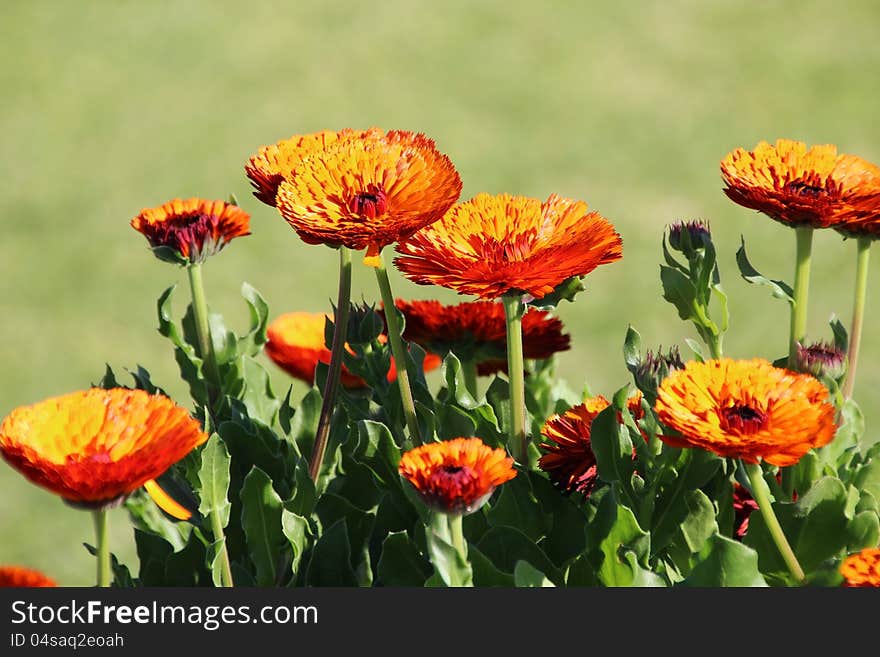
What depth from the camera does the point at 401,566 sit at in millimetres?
981

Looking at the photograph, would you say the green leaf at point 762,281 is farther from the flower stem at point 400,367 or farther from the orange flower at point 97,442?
the orange flower at point 97,442

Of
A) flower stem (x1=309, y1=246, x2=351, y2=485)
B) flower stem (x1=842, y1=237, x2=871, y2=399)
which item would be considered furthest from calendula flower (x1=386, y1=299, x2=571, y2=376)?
flower stem (x1=842, y1=237, x2=871, y2=399)

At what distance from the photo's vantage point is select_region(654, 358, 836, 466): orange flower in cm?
84

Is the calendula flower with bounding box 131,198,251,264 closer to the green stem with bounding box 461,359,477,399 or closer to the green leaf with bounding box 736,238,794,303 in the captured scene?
the green stem with bounding box 461,359,477,399

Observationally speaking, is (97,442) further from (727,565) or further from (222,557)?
(727,565)

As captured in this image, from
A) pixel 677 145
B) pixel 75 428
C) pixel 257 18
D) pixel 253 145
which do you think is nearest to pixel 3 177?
pixel 253 145

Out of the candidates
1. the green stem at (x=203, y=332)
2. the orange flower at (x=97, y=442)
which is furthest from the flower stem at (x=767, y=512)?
the green stem at (x=203, y=332)

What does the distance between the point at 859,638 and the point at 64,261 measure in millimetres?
4281

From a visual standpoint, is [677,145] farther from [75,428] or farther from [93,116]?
[75,428]

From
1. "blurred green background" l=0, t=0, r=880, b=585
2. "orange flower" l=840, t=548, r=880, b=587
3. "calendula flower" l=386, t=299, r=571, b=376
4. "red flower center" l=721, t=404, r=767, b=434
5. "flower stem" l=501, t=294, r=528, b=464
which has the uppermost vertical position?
"blurred green background" l=0, t=0, r=880, b=585

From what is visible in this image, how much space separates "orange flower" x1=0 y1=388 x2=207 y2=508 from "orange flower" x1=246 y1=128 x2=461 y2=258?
0.19 meters

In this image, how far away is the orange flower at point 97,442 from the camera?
2.63 feet

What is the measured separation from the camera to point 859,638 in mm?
798

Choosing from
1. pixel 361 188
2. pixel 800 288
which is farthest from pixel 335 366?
pixel 800 288
